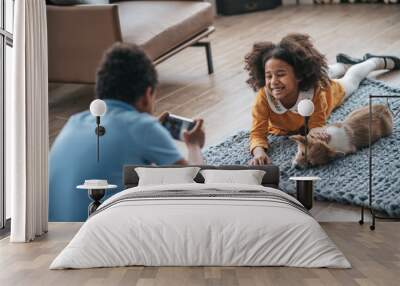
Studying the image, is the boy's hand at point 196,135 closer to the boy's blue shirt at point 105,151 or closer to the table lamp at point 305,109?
the boy's blue shirt at point 105,151

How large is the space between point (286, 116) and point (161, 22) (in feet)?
4.01

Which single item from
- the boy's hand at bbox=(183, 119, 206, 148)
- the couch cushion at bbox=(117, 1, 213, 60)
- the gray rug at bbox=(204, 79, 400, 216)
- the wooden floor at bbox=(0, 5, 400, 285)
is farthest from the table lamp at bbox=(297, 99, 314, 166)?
the couch cushion at bbox=(117, 1, 213, 60)

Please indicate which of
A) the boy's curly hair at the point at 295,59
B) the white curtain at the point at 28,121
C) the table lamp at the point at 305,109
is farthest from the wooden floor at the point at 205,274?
the boy's curly hair at the point at 295,59

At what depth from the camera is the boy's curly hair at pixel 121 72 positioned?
21.6 ft

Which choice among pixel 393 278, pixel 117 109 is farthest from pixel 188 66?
pixel 393 278

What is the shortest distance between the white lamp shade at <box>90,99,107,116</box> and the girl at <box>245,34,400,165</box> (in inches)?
45.5

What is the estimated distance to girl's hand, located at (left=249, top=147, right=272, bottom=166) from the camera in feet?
21.8

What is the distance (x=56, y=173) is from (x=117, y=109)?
68cm

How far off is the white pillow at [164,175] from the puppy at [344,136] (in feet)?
2.74

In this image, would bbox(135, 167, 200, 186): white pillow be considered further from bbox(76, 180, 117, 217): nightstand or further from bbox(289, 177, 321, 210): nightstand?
bbox(289, 177, 321, 210): nightstand

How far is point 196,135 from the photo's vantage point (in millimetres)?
6680

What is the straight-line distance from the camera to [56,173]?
6535 millimetres

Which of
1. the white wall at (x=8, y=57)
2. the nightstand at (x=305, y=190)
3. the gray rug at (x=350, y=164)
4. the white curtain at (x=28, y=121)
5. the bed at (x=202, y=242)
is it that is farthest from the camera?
the gray rug at (x=350, y=164)

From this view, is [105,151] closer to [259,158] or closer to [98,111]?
[98,111]
